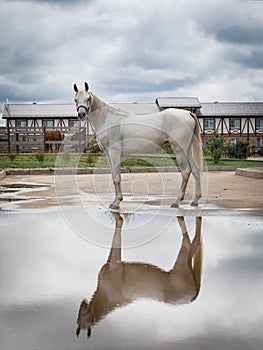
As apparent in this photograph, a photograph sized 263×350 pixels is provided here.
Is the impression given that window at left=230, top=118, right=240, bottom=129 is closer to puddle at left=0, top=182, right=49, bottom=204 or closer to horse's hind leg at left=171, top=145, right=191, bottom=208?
puddle at left=0, top=182, right=49, bottom=204

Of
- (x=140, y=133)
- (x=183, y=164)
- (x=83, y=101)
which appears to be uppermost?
(x=83, y=101)

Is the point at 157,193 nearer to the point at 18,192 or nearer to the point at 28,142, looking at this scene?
the point at 18,192

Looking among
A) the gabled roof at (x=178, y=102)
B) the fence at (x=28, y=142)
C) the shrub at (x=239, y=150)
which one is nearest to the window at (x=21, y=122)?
the gabled roof at (x=178, y=102)

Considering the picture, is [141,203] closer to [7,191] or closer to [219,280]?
[7,191]

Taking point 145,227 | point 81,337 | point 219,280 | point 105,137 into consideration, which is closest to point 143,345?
point 81,337

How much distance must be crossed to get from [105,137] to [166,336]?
17.6 ft

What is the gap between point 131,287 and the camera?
3.21 m

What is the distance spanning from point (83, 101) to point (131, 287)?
4.39 meters

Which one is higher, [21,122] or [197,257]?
[21,122]

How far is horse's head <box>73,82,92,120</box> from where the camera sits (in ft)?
23.2

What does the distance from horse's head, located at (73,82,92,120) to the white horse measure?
26cm

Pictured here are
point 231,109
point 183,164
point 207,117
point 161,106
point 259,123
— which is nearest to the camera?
point 183,164

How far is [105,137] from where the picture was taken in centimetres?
753

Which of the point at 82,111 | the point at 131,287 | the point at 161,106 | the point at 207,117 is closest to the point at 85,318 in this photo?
the point at 131,287
